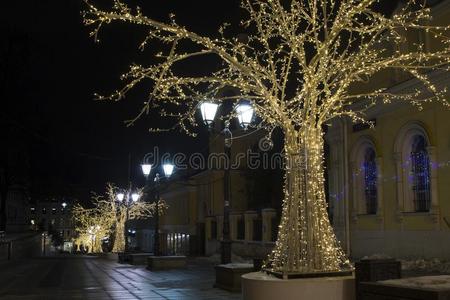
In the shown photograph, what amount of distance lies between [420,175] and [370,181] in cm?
320

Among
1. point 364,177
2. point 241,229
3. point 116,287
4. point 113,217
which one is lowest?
point 116,287

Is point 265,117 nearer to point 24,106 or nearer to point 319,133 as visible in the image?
point 319,133

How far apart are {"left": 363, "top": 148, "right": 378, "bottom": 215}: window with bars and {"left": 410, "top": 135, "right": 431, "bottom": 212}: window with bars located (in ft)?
7.26

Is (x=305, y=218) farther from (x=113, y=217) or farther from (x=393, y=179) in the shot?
(x=113, y=217)

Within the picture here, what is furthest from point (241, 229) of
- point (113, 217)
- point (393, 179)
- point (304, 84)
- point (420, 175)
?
point (304, 84)

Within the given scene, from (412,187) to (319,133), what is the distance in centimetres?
1308

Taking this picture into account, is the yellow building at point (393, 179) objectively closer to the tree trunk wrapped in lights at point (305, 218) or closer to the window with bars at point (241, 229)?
the window with bars at point (241, 229)

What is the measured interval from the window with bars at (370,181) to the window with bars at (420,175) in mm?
2212

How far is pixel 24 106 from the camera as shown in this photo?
4138 cm

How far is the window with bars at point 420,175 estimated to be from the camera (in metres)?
19.6

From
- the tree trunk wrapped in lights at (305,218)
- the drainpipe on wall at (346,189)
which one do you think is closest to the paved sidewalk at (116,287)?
the tree trunk wrapped in lights at (305,218)

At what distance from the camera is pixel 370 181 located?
23.1m

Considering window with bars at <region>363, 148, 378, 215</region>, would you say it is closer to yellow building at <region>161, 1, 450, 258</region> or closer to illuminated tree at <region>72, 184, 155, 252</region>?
yellow building at <region>161, 1, 450, 258</region>

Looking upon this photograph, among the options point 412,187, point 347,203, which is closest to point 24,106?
point 347,203
